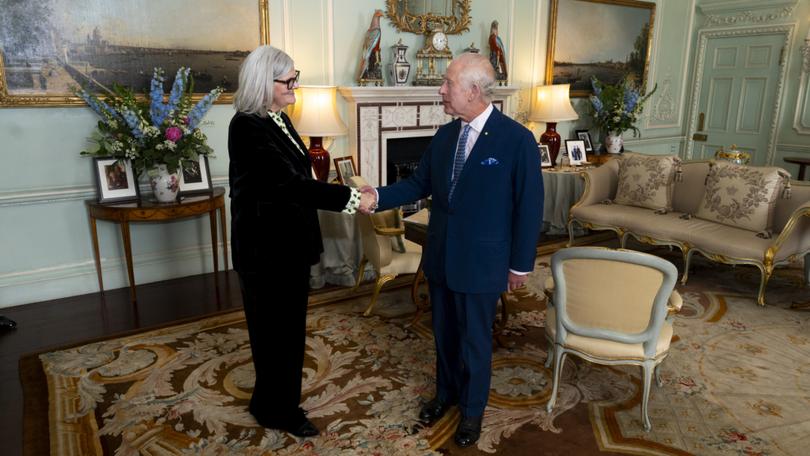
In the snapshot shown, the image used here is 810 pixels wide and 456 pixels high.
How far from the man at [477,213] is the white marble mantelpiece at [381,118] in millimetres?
2747

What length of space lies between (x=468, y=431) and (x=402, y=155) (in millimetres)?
3534

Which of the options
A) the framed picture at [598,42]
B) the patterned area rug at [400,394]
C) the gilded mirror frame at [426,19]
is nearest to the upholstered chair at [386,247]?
the patterned area rug at [400,394]

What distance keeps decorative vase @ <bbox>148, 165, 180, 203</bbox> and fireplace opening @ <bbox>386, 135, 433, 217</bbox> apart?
6.87 feet

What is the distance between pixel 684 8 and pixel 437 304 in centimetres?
715

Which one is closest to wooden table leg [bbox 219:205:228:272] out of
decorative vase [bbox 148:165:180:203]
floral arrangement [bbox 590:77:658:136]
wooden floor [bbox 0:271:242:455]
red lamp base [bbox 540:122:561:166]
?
wooden floor [bbox 0:271:242:455]

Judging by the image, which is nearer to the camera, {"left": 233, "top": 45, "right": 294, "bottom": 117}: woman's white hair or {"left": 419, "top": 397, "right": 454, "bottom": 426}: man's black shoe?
{"left": 233, "top": 45, "right": 294, "bottom": 117}: woman's white hair

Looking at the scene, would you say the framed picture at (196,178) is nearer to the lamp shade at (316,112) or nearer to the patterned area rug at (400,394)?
the lamp shade at (316,112)

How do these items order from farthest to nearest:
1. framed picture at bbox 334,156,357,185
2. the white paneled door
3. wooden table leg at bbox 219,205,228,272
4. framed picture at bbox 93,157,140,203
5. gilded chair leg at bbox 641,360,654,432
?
the white paneled door → framed picture at bbox 334,156,357,185 → wooden table leg at bbox 219,205,228,272 → framed picture at bbox 93,157,140,203 → gilded chair leg at bbox 641,360,654,432

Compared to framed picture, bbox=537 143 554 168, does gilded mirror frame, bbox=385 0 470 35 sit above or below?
above

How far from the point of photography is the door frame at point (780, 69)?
716cm

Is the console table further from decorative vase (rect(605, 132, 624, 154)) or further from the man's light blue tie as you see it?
decorative vase (rect(605, 132, 624, 154))

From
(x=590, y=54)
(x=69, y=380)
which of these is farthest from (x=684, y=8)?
(x=69, y=380)

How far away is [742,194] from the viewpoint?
14.7 feet

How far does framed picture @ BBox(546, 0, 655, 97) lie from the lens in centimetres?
644
